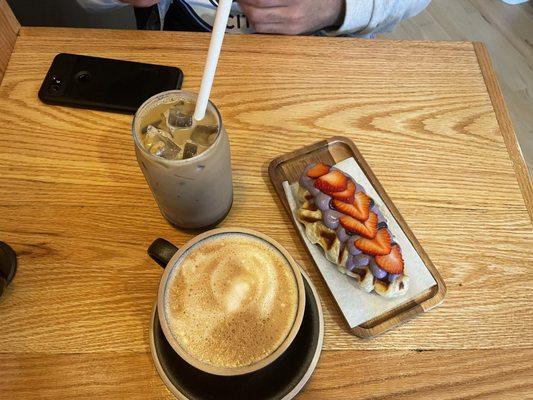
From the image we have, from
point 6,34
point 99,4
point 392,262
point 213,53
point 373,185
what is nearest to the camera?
point 213,53

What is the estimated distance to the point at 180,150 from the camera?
2.23ft

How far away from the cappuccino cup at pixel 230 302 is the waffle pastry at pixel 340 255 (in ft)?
0.50

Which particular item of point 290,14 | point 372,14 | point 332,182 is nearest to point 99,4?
point 290,14

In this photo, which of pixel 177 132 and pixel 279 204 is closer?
pixel 177 132

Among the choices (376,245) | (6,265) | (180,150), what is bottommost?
(6,265)

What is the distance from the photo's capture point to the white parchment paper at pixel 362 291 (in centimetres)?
76

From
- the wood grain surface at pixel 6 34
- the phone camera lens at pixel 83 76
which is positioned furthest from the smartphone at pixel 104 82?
the wood grain surface at pixel 6 34

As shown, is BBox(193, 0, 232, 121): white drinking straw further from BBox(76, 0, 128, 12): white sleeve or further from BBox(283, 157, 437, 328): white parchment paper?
BBox(76, 0, 128, 12): white sleeve

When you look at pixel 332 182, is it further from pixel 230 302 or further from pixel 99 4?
pixel 99 4

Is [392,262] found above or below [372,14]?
below

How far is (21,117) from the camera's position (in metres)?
0.93

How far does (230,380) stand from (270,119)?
512 millimetres

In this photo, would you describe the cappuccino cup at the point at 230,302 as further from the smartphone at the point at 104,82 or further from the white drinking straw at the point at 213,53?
the smartphone at the point at 104,82

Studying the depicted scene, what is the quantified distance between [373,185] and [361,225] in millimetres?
118
